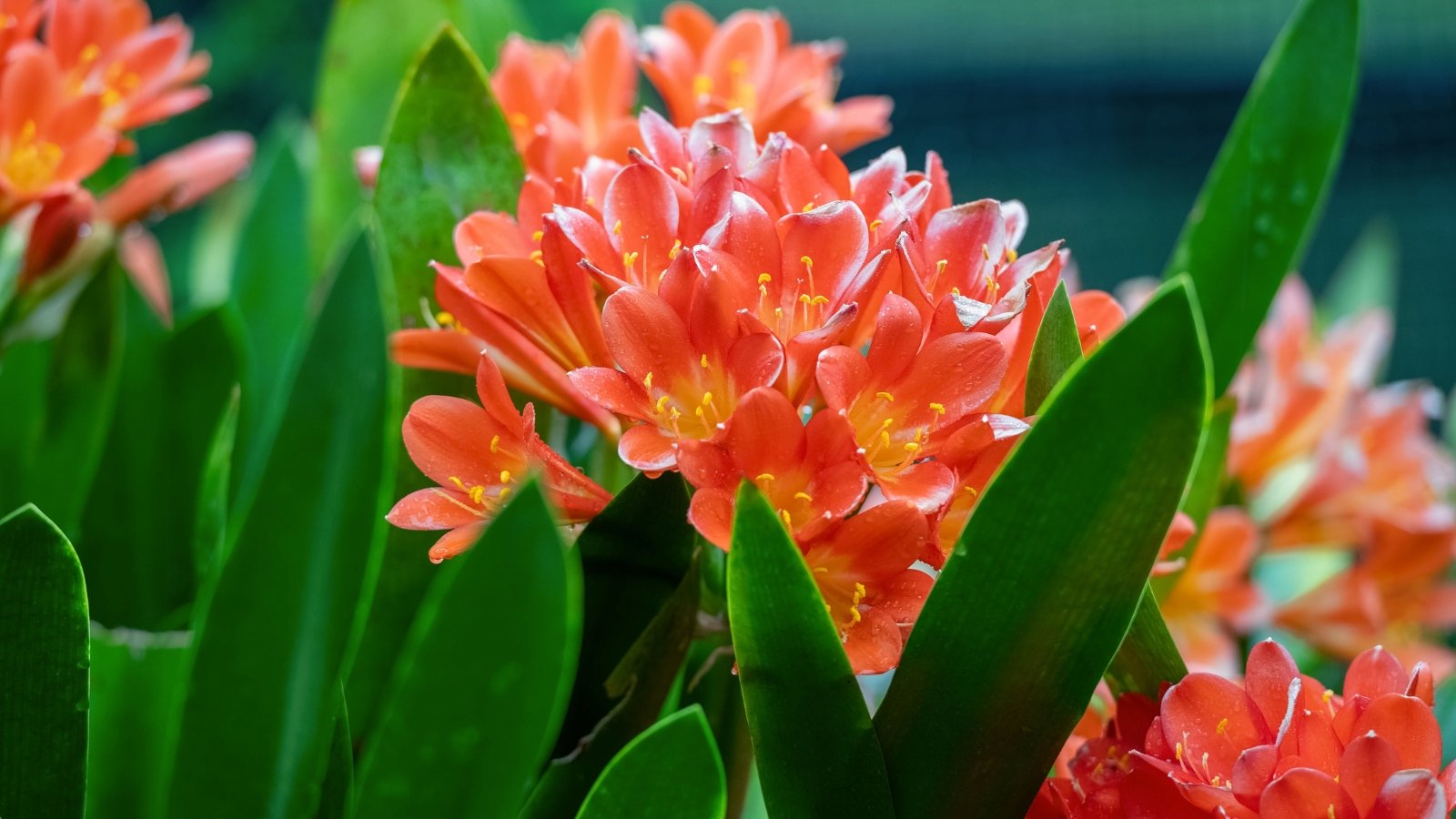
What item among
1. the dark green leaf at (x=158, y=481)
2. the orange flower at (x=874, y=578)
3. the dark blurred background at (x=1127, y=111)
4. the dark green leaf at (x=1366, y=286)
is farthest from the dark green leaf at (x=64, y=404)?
the dark blurred background at (x=1127, y=111)

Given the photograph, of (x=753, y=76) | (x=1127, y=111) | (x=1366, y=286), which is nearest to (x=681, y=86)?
(x=753, y=76)

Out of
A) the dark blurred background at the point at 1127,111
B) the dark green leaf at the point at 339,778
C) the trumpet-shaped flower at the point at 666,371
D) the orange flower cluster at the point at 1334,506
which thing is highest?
the trumpet-shaped flower at the point at 666,371

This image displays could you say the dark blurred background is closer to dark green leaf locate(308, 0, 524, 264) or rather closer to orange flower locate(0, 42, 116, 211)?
dark green leaf locate(308, 0, 524, 264)

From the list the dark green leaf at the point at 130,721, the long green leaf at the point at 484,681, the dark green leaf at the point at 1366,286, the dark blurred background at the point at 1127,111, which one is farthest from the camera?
the dark blurred background at the point at 1127,111

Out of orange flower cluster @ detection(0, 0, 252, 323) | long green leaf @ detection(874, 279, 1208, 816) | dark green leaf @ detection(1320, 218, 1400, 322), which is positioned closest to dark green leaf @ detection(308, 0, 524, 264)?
orange flower cluster @ detection(0, 0, 252, 323)

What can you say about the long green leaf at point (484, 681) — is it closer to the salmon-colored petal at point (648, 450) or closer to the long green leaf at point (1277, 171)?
the salmon-colored petal at point (648, 450)

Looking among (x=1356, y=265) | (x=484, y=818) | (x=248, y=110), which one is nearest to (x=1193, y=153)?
(x=1356, y=265)

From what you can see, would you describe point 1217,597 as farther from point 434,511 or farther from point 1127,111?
point 1127,111
